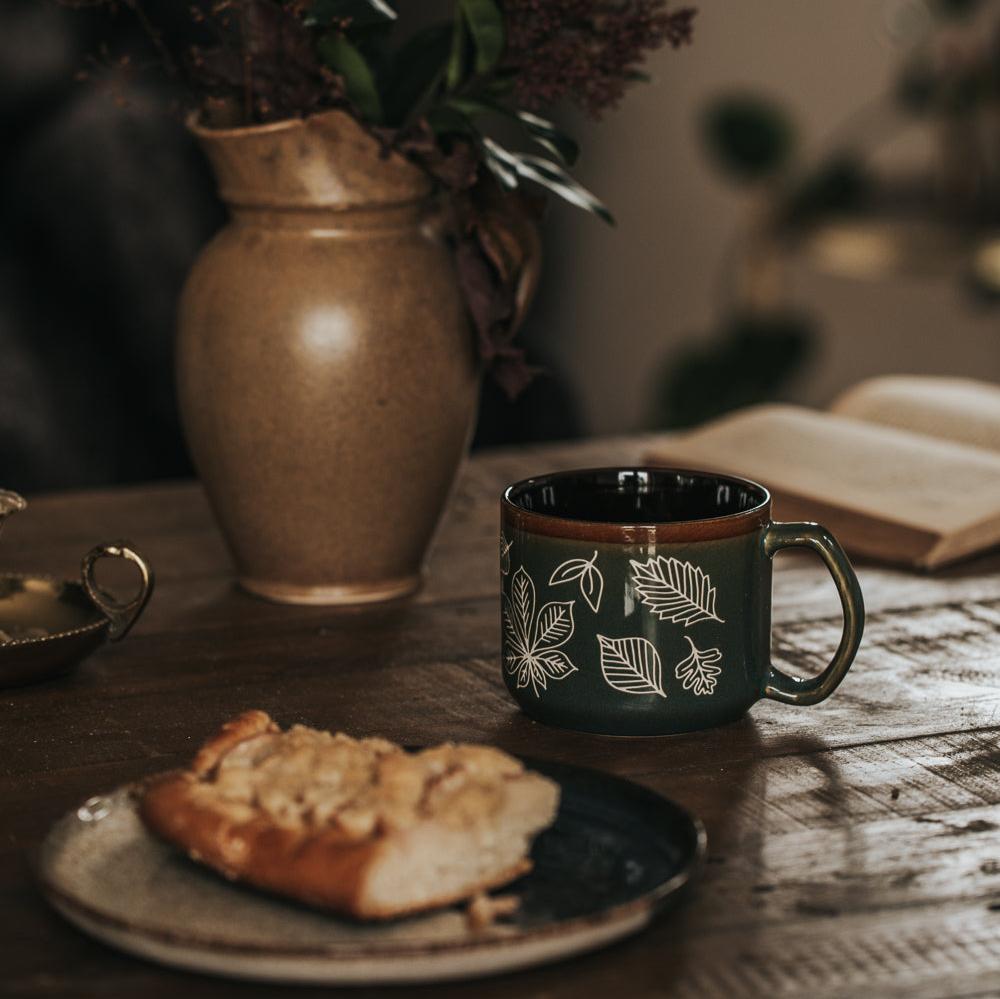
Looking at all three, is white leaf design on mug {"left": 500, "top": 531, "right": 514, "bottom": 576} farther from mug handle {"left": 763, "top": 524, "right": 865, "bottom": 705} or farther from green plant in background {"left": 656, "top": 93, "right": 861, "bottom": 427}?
green plant in background {"left": 656, "top": 93, "right": 861, "bottom": 427}

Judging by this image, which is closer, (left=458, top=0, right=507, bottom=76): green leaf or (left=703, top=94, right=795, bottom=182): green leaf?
(left=458, top=0, right=507, bottom=76): green leaf

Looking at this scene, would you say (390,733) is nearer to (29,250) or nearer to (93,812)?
(93,812)

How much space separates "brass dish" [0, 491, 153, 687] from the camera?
2.73 feet

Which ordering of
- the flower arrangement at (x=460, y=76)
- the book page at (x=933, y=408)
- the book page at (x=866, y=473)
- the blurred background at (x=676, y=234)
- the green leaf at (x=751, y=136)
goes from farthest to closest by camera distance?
the green leaf at (x=751, y=136), the blurred background at (x=676, y=234), the book page at (x=933, y=408), the book page at (x=866, y=473), the flower arrangement at (x=460, y=76)

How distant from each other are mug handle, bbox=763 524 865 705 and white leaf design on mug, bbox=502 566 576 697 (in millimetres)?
105

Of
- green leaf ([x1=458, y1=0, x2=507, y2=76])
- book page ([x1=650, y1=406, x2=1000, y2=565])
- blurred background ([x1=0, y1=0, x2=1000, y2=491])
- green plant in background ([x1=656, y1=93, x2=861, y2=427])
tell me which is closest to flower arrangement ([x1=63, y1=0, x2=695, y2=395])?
green leaf ([x1=458, y1=0, x2=507, y2=76])

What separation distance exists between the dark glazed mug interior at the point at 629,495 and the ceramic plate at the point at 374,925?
0.74 feet

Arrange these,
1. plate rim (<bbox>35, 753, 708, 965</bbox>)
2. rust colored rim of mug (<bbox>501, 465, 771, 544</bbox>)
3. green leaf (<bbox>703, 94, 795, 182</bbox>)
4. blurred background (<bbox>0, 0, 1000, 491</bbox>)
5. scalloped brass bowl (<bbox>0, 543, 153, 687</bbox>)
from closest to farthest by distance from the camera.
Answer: plate rim (<bbox>35, 753, 708, 965</bbox>), rust colored rim of mug (<bbox>501, 465, 771, 544</bbox>), scalloped brass bowl (<bbox>0, 543, 153, 687</bbox>), blurred background (<bbox>0, 0, 1000, 491</bbox>), green leaf (<bbox>703, 94, 795, 182</bbox>)

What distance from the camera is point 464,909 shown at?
0.54m

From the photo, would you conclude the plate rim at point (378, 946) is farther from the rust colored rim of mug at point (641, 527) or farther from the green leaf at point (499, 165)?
the green leaf at point (499, 165)

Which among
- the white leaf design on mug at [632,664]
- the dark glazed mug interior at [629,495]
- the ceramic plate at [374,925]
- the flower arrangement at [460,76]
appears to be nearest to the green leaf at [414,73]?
the flower arrangement at [460,76]

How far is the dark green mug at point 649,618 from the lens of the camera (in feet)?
2.42

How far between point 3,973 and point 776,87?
341 cm

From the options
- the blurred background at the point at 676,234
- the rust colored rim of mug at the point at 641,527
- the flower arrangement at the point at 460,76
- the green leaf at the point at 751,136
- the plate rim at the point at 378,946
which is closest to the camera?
the plate rim at the point at 378,946
